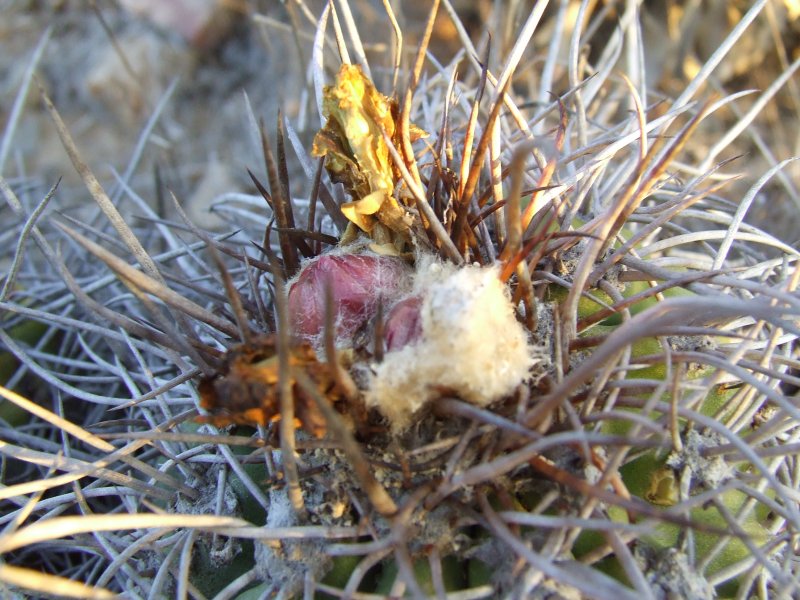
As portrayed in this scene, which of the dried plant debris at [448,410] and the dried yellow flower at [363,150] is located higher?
the dried yellow flower at [363,150]

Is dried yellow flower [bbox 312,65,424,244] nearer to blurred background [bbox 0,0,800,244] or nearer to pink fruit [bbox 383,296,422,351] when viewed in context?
pink fruit [bbox 383,296,422,351]

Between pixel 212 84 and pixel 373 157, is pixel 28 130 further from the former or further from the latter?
pixel 373 157

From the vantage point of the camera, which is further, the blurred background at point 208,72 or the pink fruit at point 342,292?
the blurred background at point 208,72

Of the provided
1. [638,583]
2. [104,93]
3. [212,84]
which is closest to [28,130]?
[104,93]

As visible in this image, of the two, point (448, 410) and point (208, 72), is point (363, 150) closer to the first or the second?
point (448, 410)

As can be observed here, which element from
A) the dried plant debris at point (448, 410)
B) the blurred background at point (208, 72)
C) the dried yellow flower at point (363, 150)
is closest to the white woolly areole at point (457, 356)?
the dried plant debris at point (448, 410)

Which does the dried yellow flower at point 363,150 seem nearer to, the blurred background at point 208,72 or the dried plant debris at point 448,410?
the dried plant debris at point 448,410

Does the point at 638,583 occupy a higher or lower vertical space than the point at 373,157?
lower
